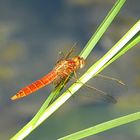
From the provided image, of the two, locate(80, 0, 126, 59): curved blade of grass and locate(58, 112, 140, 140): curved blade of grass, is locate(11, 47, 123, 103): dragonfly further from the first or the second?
locate(58, 112, 140, 140): curved blade of grass

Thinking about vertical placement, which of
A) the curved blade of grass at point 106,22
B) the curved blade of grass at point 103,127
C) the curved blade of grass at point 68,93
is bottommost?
the curved blade of grass at point 103,127

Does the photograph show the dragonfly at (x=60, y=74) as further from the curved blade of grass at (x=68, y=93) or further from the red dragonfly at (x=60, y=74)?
the curved blade of grass at (x=68, y=93)

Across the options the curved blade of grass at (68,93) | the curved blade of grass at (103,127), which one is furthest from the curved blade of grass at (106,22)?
the curved blade of grass at (103,127)

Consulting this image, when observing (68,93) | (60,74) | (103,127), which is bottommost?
(103,127)

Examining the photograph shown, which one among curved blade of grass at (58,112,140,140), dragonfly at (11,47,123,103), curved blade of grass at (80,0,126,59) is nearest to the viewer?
curved blade of grass at (58,112,140,140)

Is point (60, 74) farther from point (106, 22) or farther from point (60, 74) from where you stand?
point (106, 22)

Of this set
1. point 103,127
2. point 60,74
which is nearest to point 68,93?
point 103,127

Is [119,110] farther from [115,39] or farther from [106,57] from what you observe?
[106,57]

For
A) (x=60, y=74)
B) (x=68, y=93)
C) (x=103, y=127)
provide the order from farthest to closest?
(x=60, y=74)
(x=68, y=93)
(x=103, y=127)

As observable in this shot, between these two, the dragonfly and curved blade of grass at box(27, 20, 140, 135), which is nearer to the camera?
curved blade of grass at box(27, 20, 140, 135)

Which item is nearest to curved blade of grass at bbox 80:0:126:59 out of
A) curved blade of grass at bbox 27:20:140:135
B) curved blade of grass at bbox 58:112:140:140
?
curved blade of grass at bbox 27:20:140:135

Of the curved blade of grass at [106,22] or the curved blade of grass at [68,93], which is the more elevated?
the curved blade of grass at [106,22]

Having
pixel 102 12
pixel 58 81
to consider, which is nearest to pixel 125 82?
pixel 102 12
